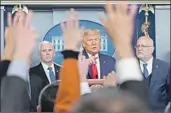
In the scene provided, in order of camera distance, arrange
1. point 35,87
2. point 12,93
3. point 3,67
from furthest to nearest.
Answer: point 35,87 < point 3,67 < point 12,93

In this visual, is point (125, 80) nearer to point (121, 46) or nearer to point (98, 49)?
point (121, 46)

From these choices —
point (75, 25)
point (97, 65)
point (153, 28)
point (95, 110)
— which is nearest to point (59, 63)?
point (97, 65)

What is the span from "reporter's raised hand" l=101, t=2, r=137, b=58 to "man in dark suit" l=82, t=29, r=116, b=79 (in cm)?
185

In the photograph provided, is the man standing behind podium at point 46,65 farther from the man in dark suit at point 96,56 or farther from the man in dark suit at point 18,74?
the man in dark suit at point 18,74

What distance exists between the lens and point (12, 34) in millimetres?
1330

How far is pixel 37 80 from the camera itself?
2943 mm

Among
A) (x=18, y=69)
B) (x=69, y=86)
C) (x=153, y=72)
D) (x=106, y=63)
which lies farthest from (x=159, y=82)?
(x=18, y=69)

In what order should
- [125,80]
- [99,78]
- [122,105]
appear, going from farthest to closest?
1. [99,78]
2. [125,80]
3. [122,105]

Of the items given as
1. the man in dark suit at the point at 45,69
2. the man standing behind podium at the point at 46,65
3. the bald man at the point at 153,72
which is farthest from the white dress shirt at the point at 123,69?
A: the man standing behind podium at the point at 46,65

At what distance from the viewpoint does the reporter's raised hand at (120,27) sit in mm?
1211

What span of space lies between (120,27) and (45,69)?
1.91m

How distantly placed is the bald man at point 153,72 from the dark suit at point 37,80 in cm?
51

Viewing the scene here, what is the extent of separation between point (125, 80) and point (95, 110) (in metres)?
0.37

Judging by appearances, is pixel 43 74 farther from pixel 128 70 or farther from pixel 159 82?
pixel 128 70
